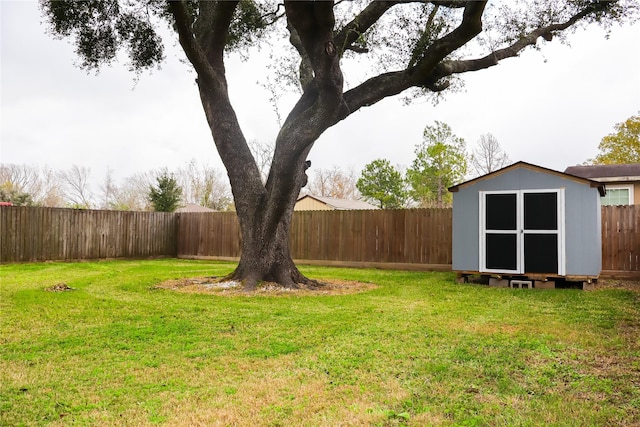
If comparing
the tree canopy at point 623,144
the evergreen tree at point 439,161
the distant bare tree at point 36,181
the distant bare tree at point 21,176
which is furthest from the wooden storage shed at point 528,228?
the distant bare tree at point 21,176

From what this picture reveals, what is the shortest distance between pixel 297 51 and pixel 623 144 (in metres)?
22.2

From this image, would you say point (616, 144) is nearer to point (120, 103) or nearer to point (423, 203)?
point (423, 203)

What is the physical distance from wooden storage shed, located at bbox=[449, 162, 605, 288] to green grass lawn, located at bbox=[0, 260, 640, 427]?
2.04 m

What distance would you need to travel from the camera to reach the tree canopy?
24391mm

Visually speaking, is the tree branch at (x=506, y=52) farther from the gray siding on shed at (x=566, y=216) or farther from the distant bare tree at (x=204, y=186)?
the distant bare tree at (x=204, y=186)

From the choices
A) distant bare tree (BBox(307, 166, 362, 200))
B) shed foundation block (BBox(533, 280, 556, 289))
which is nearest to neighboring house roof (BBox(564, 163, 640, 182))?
shed foundation block (BBox(533, 280, 556, 289))

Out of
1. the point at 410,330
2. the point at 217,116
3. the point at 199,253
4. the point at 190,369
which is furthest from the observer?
the point at 199,253

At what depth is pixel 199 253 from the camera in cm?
1664

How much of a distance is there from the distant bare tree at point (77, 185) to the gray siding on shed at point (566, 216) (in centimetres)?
3118

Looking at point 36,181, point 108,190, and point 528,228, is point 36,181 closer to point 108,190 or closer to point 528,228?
point 108,190

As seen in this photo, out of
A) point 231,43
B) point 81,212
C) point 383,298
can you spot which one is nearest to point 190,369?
point 383,298

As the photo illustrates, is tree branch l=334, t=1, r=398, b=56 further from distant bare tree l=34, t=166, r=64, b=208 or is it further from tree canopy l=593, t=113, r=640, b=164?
distant bare tree l=34, t=166, r=64, b=208

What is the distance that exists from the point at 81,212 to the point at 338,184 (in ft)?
84.5

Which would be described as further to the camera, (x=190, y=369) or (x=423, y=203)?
(x=423, y=203)
